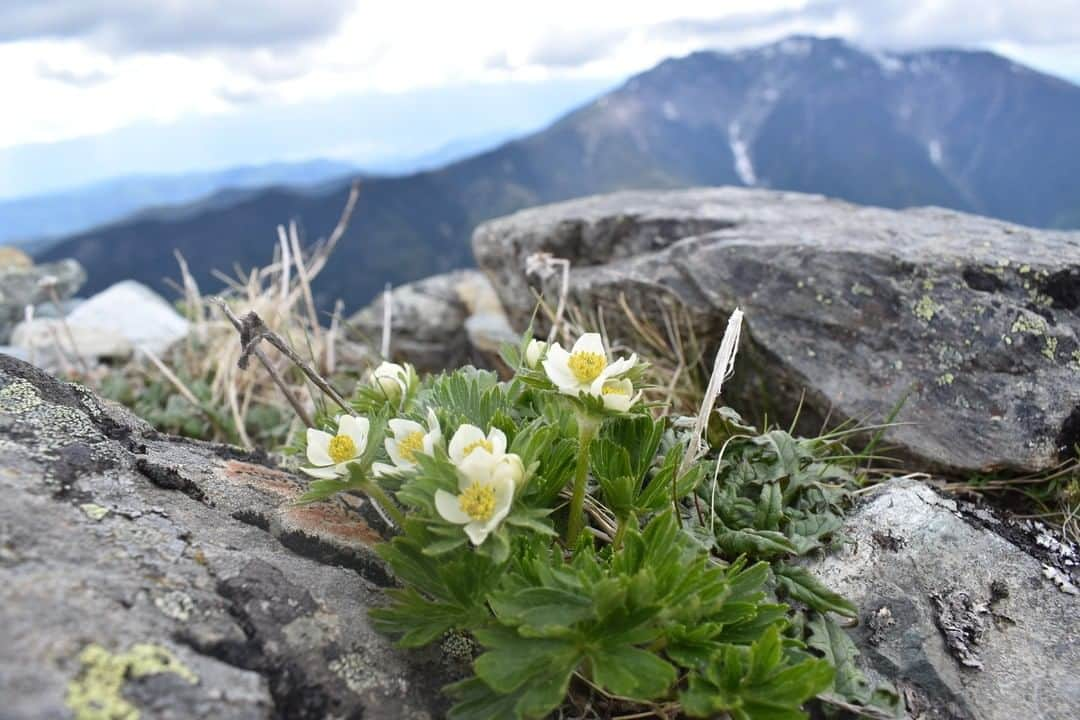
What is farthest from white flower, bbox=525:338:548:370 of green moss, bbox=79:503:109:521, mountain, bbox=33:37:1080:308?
mountain, bbox=33:37:1080:308

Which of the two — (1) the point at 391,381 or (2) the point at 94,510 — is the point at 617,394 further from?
(2) the point at 94,510

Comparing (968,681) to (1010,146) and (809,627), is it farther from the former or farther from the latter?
(1010,146)

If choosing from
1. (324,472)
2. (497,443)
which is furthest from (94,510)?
(497,443)

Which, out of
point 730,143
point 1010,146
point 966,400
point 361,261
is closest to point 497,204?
point 361,261

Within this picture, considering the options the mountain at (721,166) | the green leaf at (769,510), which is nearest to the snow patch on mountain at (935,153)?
the mountain at (721,166)

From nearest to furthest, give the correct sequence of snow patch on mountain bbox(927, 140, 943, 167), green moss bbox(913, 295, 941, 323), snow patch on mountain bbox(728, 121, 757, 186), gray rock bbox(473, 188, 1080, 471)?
gray rock bbox(473, 188, 1080, 471), green moss bbox(913, 295, 941, 323), snow patch on mountain bbox(728, 121, 757, 186), snow patch on mountain bbox(927, 140, 943, 167)

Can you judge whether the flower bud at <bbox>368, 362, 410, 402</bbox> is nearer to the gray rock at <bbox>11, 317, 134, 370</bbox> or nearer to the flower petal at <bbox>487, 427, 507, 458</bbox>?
the flower petal at <bbox>487, 427, 507, 458</bbox>
